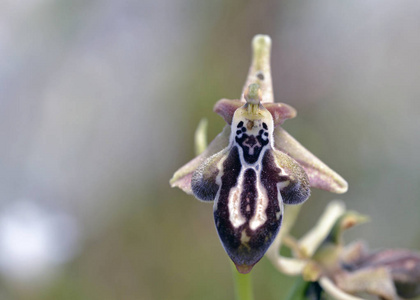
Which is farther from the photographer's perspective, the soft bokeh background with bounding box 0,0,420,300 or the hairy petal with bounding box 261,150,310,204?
the soft bokeh background with bounding box 0,0,420,300

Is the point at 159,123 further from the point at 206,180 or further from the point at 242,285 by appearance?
the point at 206,180

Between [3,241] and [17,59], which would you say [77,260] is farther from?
[17,59]

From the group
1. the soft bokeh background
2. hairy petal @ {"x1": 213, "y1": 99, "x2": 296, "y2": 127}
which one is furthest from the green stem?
the soft bokeh background

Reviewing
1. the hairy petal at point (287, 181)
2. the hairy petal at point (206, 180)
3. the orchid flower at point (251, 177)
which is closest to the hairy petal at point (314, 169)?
the orchid flower at point (251, 177)

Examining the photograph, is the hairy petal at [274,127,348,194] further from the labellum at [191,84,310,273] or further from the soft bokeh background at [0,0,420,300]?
the soft bokeh background at [0,0,420,300]

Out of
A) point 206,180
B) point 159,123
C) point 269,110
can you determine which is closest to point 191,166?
point 206,180

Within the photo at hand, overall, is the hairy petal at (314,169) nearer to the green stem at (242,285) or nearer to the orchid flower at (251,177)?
the orchid flower at (251,177)
